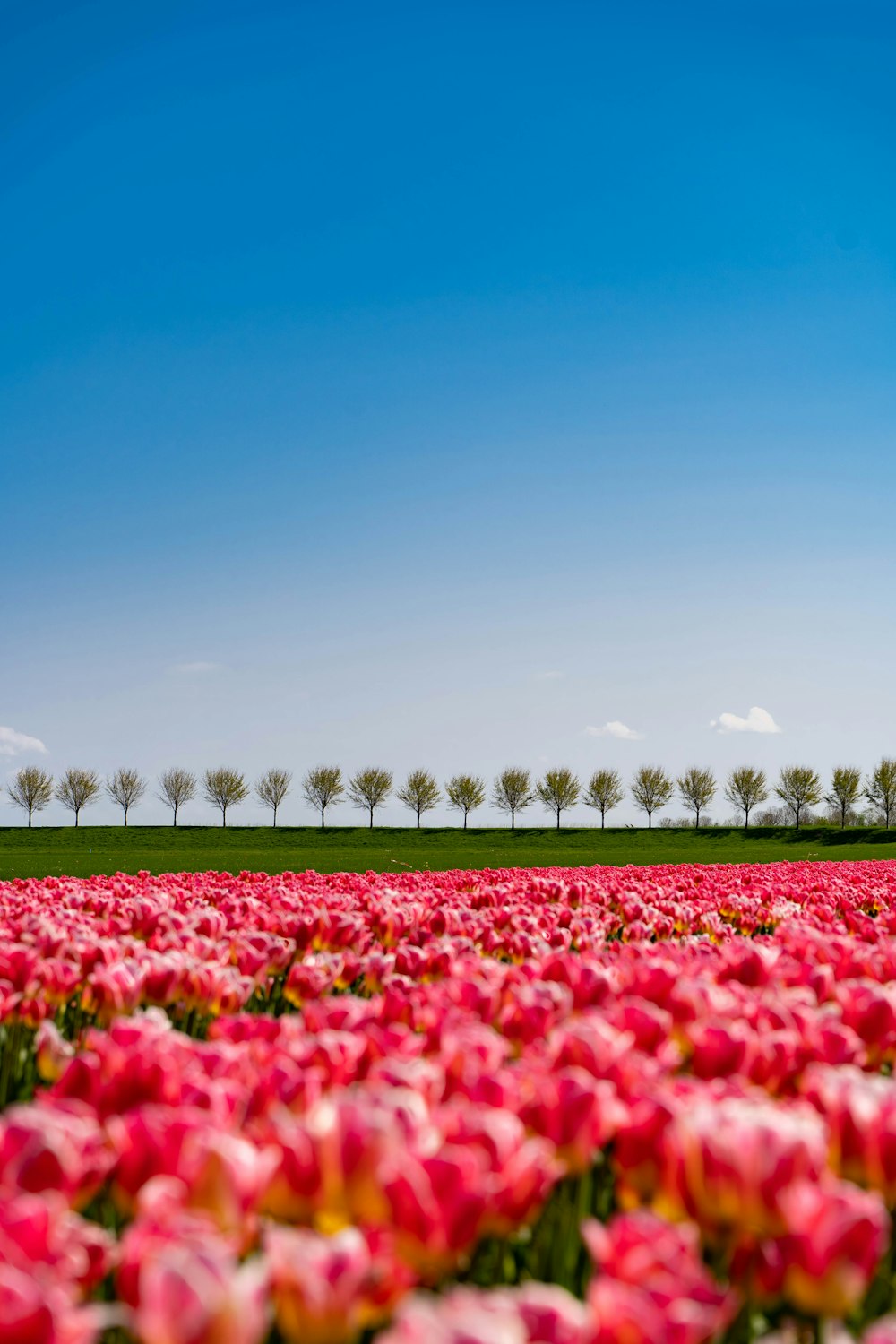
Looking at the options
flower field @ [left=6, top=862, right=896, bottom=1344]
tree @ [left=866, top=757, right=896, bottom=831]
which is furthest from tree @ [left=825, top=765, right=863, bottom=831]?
flower field @ [left=6, top=862, right=896, bottom=1344]

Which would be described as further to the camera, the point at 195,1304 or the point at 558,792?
the point at 558,792

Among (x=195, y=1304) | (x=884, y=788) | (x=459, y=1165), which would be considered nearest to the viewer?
Answer: (x=195, y=1304)

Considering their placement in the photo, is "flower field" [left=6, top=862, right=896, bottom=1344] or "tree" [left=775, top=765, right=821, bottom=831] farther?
"tree" [left=775, top=765, right=821, bottom=831]

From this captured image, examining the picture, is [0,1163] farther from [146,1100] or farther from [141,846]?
[141,846]

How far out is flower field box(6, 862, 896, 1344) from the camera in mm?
1289

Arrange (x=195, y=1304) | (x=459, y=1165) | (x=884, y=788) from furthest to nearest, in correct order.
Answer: (x=884, y=788) < (x=459, y=1165) < (x=195, y=1304)

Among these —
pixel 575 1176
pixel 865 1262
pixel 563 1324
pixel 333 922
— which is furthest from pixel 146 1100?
pixel 333 922

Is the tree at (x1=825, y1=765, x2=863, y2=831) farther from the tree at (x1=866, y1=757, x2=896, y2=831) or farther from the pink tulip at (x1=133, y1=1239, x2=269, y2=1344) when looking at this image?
the pink tulip at (x1=133, y1=1239, x2=269, y2=1344)

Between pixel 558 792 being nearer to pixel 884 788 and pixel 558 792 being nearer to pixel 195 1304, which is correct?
pixel 884 788

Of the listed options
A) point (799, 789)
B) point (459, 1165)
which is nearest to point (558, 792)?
point (799, 789)

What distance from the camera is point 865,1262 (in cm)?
149

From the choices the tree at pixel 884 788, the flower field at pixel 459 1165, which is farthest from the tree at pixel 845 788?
Result: the flower field at pixel 459 1165

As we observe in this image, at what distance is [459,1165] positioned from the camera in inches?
60.8

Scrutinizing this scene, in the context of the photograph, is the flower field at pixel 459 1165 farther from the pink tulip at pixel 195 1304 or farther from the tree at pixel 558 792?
the tree at pixel 558 792
